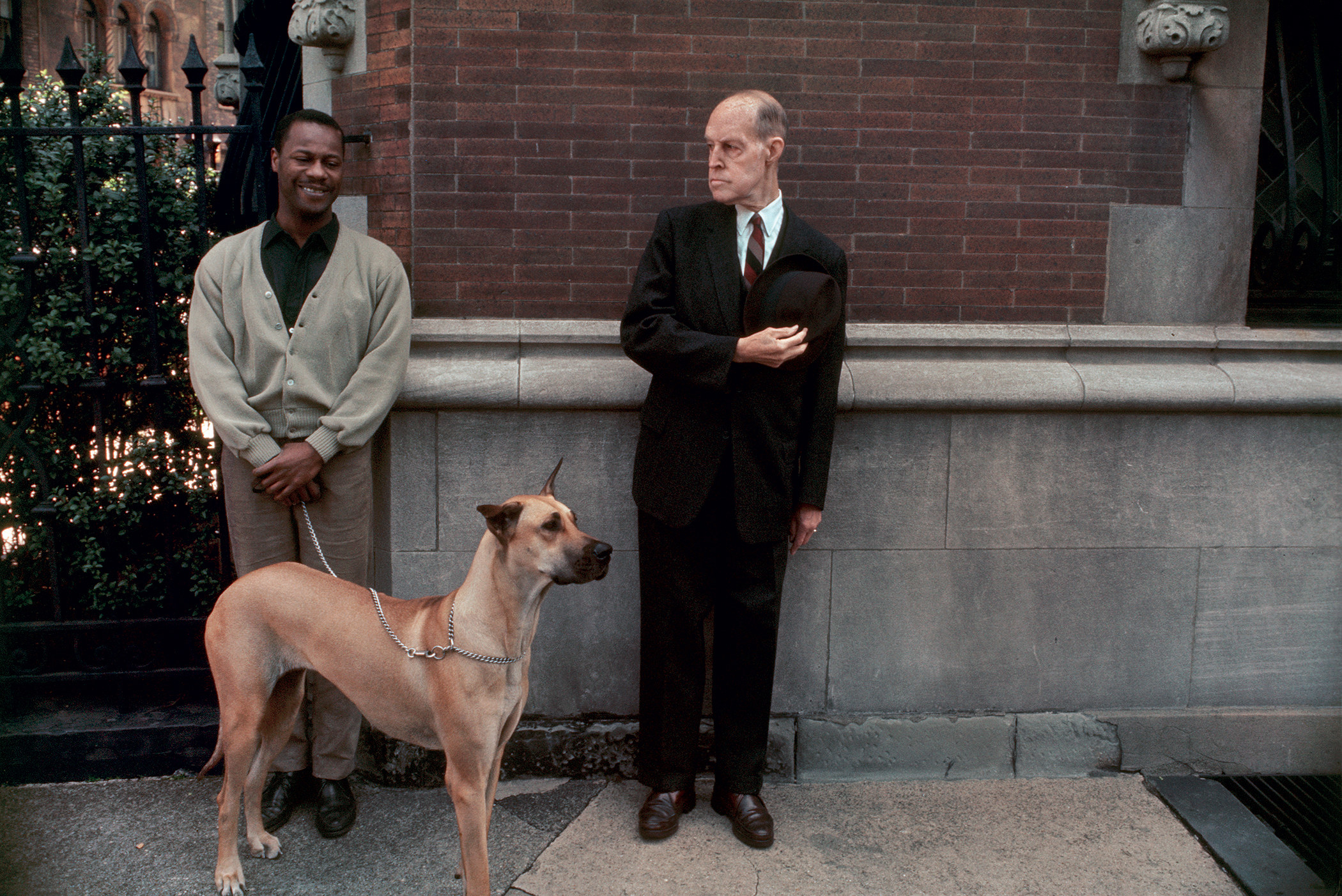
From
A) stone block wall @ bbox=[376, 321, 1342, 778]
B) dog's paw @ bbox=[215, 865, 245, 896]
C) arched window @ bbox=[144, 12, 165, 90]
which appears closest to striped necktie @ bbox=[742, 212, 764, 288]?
stone block wall @ bbox=[376, 321, 1342, 778]

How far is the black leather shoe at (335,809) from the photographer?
3.95 m

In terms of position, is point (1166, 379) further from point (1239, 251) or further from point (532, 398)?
point (532, 398)

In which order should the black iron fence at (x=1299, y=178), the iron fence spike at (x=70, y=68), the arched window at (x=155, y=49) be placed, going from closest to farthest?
the iron fence spike at (x=70, y=68)
the black iron fence at (x=1299, y=178)
the arched window at (x=155, y=49)

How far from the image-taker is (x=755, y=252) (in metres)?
3.82

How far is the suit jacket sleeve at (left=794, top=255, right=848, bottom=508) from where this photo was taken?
3840mm

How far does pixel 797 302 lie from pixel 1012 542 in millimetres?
1756

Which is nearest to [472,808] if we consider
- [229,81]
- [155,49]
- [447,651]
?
[447,651]

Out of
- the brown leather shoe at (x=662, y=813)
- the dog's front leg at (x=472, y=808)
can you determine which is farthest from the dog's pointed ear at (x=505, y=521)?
the brown leather shoe at (x=662, y=813)

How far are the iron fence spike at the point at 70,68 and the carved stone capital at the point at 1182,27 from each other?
4563 millimetres

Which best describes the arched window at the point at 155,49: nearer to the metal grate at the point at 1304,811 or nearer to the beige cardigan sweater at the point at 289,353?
the beige cardigan sweater at the point at 289,353

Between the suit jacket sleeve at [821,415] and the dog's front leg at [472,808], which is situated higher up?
the suit jacket sleeve at [821,415]

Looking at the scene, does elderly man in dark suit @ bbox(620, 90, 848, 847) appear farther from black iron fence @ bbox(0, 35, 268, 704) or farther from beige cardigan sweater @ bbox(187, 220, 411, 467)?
black iron fence @ bbox(0, 35, 268, 704)

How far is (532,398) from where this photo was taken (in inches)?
168

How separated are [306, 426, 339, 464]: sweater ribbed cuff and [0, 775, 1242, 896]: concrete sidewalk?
1.54 meters
